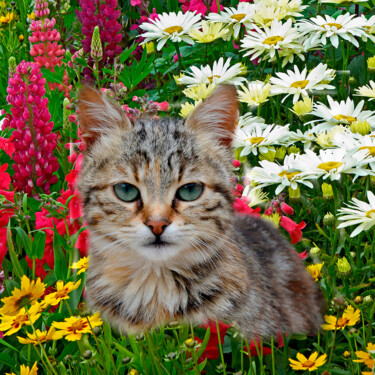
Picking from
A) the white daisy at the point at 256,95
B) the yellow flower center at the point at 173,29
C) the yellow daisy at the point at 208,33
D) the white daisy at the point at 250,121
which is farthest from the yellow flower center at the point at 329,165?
the yellow flower center at the point at 173,29

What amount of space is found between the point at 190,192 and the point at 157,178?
126 mm

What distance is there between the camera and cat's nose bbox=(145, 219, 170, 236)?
2.11m

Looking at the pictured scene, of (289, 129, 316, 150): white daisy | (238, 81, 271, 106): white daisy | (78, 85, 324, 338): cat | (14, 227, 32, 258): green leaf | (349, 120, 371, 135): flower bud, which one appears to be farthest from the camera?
(238, 81, 271, 106): white daisy

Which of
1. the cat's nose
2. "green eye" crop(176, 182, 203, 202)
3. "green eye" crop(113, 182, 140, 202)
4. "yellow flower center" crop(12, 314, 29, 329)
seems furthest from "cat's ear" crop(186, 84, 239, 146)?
"yellow flower center" crop(12, 314, 29, 329)

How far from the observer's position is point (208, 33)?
151 inches

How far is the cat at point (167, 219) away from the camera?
2240mm

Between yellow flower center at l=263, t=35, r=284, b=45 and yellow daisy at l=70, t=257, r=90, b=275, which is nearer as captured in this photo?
yellow daisy at l=70, t=257, r=90, b=275

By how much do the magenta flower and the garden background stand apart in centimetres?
1

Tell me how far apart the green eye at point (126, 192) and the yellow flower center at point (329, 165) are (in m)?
0.80

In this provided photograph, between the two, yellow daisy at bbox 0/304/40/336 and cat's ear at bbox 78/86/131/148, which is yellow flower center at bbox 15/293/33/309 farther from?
cat's ear at bbox 78/86/131/148

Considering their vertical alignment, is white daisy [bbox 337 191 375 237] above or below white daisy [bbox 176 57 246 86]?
below

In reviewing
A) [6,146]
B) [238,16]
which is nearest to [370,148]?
[238,16]

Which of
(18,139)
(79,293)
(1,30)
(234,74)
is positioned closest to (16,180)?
(18,139)

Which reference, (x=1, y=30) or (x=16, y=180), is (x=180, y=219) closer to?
(x=16, y=180)
